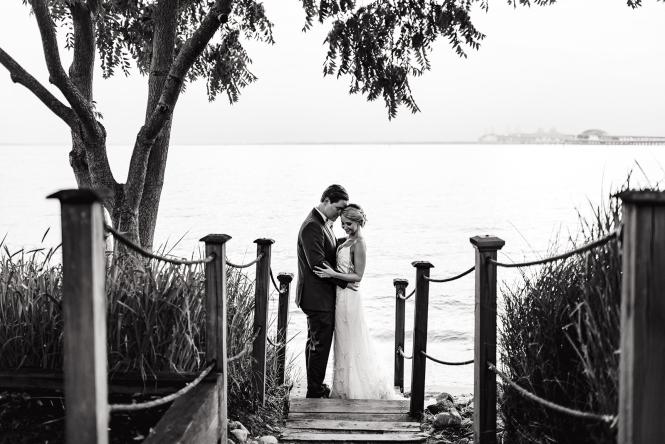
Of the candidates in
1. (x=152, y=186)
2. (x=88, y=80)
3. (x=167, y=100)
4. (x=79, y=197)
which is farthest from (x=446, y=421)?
(x=88, y=80)

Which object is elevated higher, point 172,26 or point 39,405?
point 172,26

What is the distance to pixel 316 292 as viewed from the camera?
7.46 meters

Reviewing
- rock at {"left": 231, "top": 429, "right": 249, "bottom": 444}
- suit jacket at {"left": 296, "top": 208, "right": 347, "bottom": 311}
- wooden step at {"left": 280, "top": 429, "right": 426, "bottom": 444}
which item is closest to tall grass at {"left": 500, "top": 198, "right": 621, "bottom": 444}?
wooden step at {"left": 280, "top": 429, "right": 426, "bottom": 444}

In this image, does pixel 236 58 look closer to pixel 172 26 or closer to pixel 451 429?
pixel 172 26

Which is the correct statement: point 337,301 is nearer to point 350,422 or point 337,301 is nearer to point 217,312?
point 350,422

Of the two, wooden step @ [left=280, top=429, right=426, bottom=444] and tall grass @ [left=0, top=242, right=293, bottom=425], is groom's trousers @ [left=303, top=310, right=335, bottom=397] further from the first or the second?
tall grass @ [left=0, top=242, right=293, bottom=425]

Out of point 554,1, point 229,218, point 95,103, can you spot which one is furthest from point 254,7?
point 229,218

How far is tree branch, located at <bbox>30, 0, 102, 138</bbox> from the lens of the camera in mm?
6793

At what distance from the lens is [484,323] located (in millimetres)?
4648

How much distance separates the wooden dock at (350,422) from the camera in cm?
533

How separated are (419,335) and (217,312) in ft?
7.85

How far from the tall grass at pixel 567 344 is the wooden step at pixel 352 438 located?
3.01 ft

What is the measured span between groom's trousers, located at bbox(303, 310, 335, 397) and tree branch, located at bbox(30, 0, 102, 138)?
312 centimetres

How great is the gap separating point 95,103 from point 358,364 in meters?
4.01
